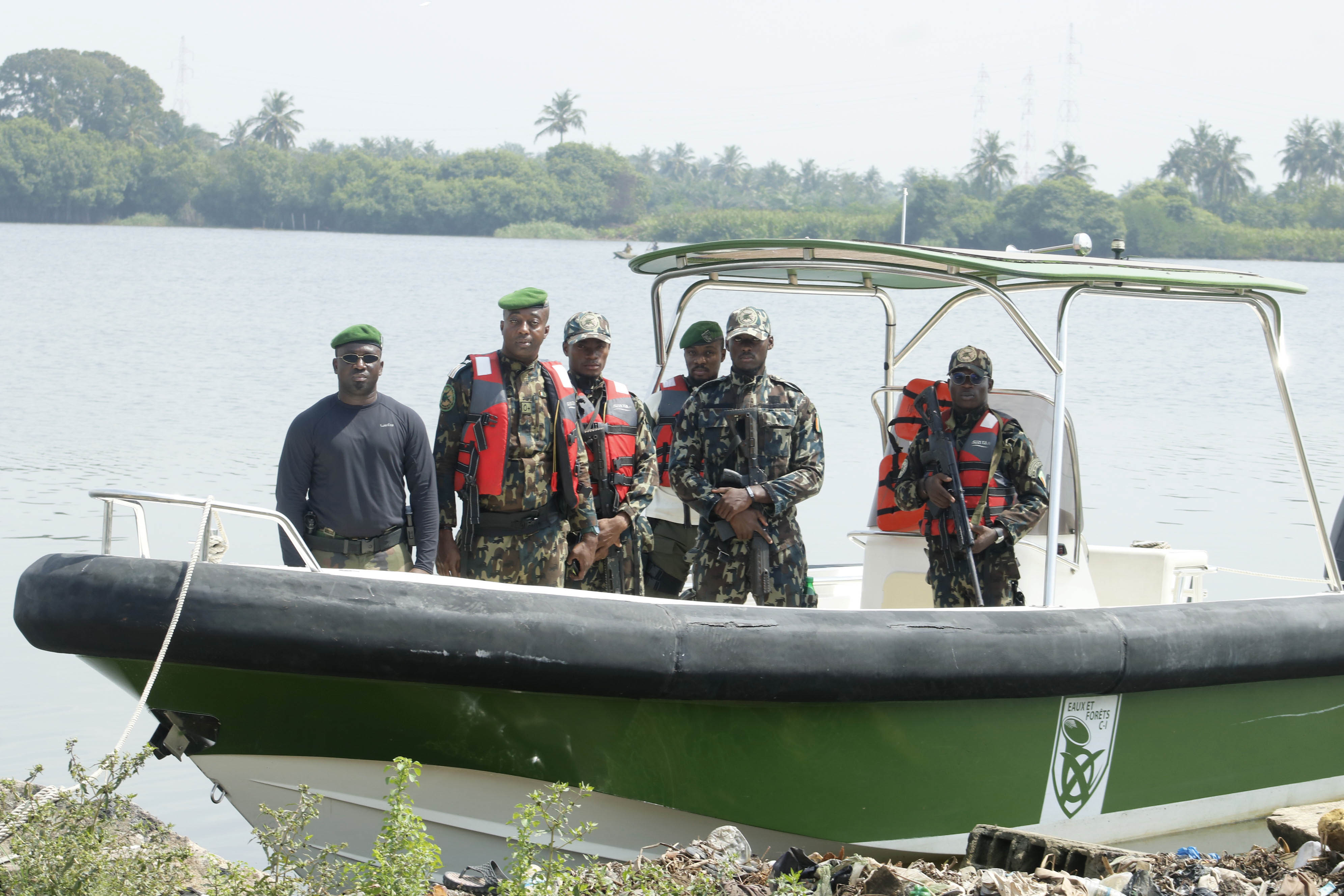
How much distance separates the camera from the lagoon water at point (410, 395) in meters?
10.4

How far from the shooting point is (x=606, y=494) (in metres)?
5.23

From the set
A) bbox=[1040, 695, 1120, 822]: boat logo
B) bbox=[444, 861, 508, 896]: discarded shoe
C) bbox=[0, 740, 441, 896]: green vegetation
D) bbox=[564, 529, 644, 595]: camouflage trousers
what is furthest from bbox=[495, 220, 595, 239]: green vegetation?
bbox=[0, 740, 441, 896]: green vegetation

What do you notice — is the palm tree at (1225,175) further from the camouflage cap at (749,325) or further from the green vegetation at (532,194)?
the camouflage cap at (749,325)

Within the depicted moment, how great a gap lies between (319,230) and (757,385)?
75884 mm

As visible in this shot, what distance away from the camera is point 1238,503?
579 inches

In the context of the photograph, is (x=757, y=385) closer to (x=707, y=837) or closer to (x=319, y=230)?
(x=707, y=837)

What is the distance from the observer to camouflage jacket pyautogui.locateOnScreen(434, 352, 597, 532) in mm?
4898

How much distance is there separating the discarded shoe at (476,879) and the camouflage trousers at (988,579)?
6.29 ft

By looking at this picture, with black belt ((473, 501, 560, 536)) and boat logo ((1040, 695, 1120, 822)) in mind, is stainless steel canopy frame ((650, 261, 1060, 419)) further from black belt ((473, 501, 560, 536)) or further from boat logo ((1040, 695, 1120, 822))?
black belt ((473, 501, 560, 536))

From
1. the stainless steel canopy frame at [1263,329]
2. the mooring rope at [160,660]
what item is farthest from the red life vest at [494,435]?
the stainless steel canopy frame at [1263,329]

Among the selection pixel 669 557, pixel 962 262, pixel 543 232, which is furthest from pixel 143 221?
pixel 962 262

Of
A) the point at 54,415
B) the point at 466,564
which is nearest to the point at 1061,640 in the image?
the point at 466,564

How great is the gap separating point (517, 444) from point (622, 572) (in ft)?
2.40

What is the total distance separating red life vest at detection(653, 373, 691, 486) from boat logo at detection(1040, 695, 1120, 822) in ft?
6.08
